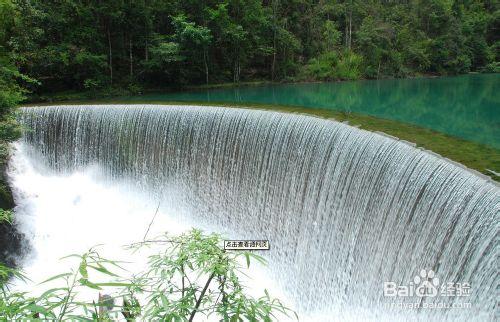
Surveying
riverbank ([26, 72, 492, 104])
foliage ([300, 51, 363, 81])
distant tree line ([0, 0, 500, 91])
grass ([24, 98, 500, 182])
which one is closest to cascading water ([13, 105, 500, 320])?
grass ([24, 98, 500, 182])

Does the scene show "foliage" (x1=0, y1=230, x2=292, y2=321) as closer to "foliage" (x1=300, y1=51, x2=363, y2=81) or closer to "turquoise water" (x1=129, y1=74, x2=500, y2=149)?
"turquoise water" (x1=129, y1=74, x2=500, y2=149)

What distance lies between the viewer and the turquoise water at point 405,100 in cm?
917

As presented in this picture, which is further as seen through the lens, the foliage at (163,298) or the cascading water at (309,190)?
the cascading water at (309,190)

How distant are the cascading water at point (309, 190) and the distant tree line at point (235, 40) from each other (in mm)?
3706

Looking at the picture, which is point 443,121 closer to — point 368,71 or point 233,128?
point 233,128

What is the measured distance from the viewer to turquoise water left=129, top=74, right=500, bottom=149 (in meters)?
9.17

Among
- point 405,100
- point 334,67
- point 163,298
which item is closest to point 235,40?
point 334,67

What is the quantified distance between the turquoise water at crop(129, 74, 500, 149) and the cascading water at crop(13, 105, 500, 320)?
3021mm

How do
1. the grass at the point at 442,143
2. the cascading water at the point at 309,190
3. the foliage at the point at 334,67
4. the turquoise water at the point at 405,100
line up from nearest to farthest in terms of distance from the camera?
the cascading water at the point at 309,190
the grass at the point at 442,143
the turquoise water at the point at 405,100
the foliage at the point at 334,67

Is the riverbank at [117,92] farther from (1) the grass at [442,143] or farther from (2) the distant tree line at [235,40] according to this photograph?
(1) the grass at [442,143]

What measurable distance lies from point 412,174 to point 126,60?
1408 cm

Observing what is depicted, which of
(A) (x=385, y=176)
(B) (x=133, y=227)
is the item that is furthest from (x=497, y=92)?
(B) (x=133, y=227)

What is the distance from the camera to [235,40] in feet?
56.0

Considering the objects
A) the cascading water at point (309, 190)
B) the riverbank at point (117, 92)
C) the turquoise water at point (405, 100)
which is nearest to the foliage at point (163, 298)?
the cascading water at point (309, 190)
